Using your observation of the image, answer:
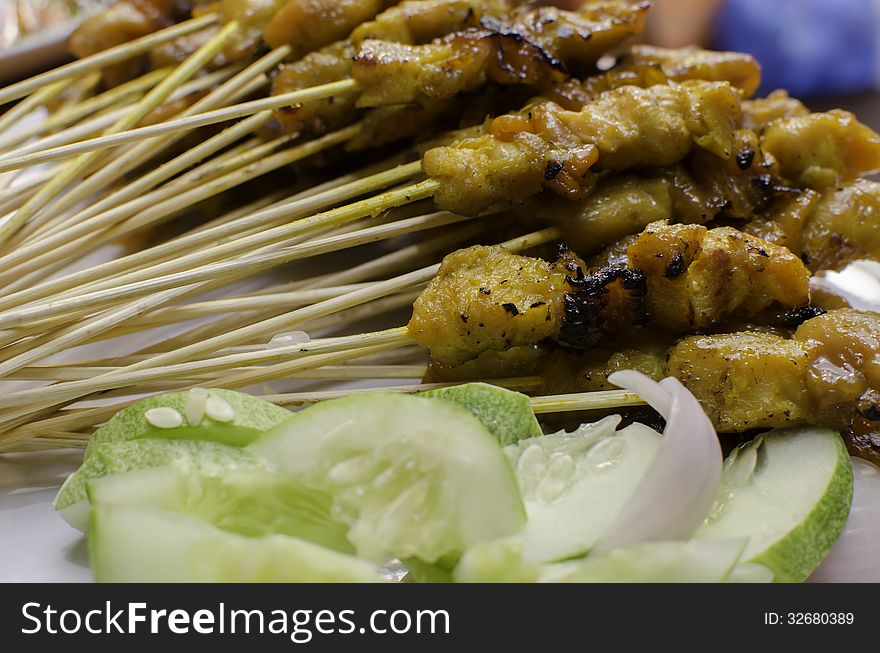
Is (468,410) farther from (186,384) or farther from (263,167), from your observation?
(263,167)

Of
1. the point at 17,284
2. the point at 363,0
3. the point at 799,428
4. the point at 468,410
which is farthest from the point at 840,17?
the point at 17,284

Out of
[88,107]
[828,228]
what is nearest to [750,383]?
[828,228]

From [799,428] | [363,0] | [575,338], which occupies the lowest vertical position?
[799,428]

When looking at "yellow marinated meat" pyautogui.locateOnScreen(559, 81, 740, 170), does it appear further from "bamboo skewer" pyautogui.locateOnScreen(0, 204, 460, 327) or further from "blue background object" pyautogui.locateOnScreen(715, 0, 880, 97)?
"blue background object" pyautogui.locateOnScreen(715, 0, 880, 97)

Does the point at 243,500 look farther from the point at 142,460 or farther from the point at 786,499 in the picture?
the point at 786,499

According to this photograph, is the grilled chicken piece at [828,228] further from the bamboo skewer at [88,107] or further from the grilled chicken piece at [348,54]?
the bamboo skewer at [88,107]

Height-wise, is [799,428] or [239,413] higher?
[239,413]
